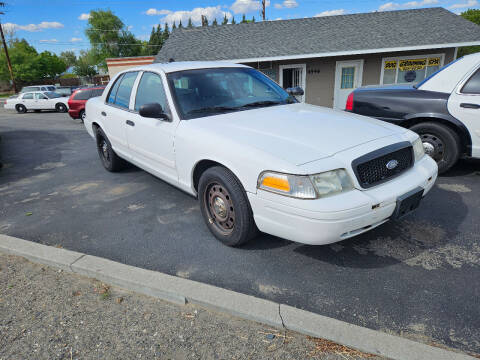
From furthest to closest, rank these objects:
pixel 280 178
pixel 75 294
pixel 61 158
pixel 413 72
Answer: pixel 413 72
pixel 61 158
pixel 75 294
pixel 280 178

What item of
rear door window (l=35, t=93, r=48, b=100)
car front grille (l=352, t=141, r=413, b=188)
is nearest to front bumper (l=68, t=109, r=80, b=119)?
rear door window (l=35, t=93, r=48, b=100)

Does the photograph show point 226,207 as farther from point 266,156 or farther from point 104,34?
point 104,34

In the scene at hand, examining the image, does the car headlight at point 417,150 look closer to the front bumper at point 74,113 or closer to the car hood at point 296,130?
the car hood at point 296,130

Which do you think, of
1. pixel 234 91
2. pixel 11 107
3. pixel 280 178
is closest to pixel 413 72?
pixel 234 91

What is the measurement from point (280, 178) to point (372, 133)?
1.08 metres

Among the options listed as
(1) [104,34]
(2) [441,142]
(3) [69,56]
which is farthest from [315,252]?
(3) [69,56]

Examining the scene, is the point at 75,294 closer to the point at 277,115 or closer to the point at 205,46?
the point at 277,115

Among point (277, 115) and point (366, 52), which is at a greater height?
point (366, 52)

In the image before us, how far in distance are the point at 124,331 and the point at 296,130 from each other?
2.08 m

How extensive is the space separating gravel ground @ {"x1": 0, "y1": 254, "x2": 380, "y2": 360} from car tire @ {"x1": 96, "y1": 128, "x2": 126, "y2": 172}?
2.99 m

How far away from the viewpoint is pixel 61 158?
7285mm

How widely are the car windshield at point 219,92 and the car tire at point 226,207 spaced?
30.9 inches

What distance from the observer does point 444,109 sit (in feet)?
14.1

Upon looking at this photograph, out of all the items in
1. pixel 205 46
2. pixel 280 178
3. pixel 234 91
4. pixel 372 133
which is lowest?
pixel 280 178
